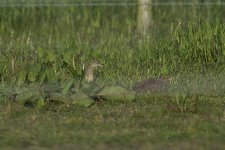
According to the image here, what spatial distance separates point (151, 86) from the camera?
284 inches

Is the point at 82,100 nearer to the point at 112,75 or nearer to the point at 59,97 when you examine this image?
the point at 59,97

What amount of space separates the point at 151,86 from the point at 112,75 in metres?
0.85

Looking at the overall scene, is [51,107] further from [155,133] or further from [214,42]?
[214,42]

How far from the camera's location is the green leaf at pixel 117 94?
22.1 feet

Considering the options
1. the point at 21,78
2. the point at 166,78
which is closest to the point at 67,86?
the point at 21,78

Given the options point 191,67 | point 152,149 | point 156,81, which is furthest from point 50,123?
point 191,67

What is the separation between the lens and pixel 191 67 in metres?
8.34

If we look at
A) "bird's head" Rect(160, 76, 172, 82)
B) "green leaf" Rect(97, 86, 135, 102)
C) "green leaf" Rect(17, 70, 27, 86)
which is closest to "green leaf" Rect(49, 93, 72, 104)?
"green leaf" Rect(97, 86, 135, 102)

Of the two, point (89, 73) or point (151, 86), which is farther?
point (89, 73)

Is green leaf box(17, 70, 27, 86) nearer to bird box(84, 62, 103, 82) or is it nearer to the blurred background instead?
the blurred background

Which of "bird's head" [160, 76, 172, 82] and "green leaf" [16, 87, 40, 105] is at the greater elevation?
"green leaf" [16, 87, 40, 105]

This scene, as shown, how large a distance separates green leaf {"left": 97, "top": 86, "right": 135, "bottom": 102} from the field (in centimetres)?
6

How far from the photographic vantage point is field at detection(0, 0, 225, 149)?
5.41 meters

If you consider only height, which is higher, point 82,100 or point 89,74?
point 89,74
